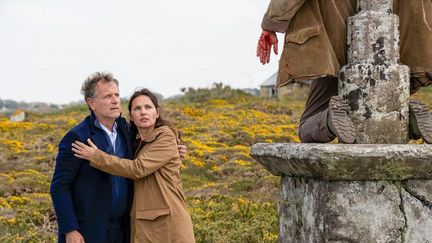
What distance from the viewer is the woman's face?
373cm

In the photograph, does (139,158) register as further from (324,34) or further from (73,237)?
(324,34)

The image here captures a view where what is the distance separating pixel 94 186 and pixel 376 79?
168cm

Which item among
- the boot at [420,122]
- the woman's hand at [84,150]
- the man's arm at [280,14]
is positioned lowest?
the woman's hand at [84,150]

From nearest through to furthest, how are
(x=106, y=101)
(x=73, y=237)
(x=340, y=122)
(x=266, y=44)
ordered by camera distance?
1. (x=340, y=122)
2. (x=266, y=44)
3. (x=73, y=237)
4. (x=106, y=101)

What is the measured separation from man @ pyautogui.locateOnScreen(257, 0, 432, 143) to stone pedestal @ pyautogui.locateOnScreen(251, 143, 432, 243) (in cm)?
25

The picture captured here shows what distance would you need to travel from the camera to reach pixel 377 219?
9.06 feet

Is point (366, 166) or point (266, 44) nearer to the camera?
point (366, 166)

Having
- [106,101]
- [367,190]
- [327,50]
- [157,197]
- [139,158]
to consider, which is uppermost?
[327,50]

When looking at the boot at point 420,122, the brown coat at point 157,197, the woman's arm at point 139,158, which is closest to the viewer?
the boot at point 420,122

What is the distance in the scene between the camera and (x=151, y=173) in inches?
143

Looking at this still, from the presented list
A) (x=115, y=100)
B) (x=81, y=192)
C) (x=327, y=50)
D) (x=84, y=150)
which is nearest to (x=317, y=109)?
(x=327, y=50)

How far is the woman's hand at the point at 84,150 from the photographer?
3.44m

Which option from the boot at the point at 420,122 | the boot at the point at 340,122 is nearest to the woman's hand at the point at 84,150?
the boot at the point at 340,122

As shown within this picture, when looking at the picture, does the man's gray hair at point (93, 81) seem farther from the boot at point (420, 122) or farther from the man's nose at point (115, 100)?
the boot at point (420, 122)
